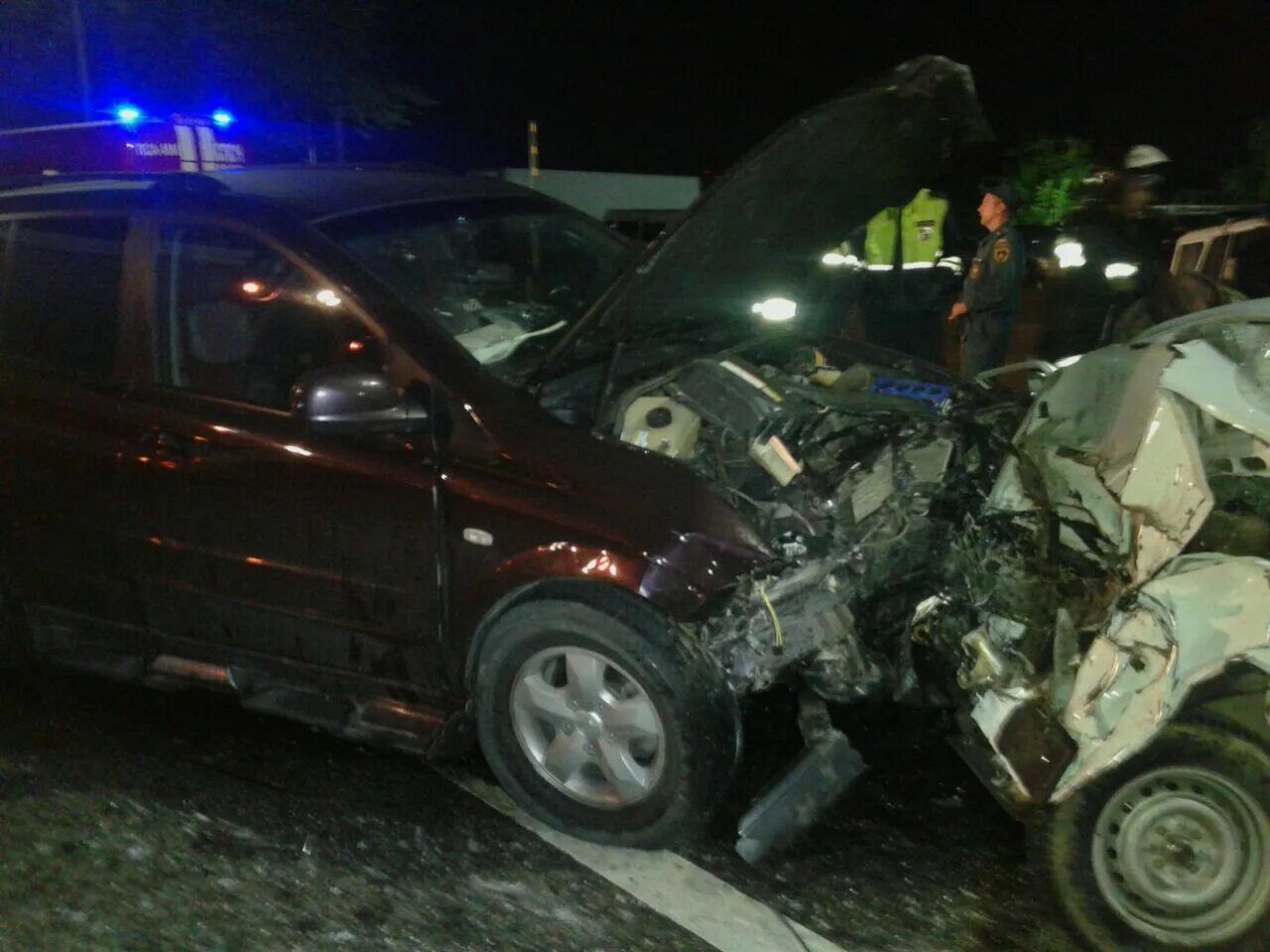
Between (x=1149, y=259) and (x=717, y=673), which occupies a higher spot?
(x=1149, y=259)

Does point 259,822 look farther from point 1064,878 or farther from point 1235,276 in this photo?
point 1235,276

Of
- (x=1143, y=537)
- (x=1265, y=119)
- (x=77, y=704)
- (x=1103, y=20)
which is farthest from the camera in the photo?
(x=1103, y=20)

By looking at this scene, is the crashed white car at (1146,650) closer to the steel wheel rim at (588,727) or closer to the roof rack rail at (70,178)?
the steel wheel rim at (588,727)

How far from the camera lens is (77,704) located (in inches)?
171

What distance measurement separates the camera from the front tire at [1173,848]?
267 cm

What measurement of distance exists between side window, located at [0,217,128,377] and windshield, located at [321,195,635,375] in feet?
2.67

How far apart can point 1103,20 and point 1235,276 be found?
47.7 feet

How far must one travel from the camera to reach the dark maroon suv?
3.24m

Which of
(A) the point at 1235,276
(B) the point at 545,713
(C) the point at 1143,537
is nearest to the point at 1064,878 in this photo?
(C) the point at 1143,537

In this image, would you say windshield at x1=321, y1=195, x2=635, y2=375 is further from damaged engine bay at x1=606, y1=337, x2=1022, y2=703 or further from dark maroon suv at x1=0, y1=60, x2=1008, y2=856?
damaged engine bay at x1=606, y1=337, x2=1022, y2=703

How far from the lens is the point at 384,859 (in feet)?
11.0

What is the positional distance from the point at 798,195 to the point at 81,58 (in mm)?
10427

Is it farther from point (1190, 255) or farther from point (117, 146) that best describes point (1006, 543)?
point (117, 146)

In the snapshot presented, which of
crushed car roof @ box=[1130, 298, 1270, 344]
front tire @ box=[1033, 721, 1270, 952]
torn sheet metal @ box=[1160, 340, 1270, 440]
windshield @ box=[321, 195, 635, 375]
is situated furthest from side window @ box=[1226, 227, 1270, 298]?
front tire @ box=[1033, 721, 1270, 952]
